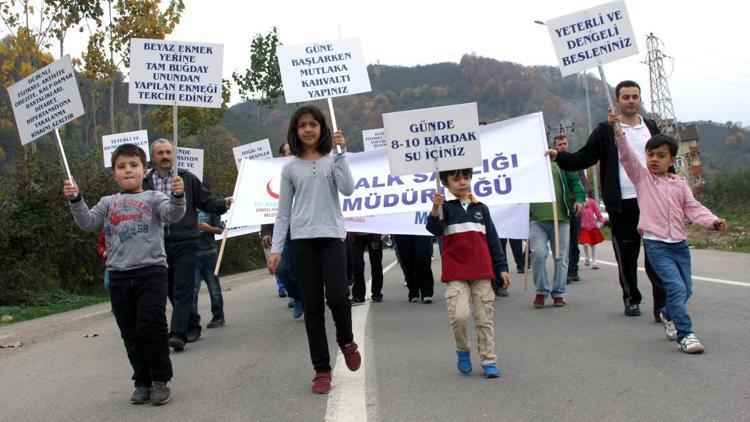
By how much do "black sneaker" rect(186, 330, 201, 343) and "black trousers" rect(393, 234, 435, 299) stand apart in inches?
122

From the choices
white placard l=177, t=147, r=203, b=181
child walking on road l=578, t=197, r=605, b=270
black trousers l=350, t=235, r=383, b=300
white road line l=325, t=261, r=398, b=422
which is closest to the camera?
white road line l=325, t=261, r=398, b=422

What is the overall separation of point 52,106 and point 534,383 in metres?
5.02

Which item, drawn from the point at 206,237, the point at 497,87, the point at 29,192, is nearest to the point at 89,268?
the point at 29,192

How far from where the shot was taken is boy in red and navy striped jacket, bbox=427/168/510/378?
18.0 feet

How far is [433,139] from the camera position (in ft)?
19.8

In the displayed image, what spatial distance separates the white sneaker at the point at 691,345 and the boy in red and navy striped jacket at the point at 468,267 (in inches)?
58.1

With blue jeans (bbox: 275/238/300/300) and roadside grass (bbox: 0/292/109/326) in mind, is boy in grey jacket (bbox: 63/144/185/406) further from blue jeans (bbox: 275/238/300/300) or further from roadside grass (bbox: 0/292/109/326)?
roadside grass (bbox: 0/292/109/326)

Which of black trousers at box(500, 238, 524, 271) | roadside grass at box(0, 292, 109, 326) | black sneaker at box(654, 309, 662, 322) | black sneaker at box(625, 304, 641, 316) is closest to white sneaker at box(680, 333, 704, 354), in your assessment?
black sneaker at box(654, 309, 662, 322)

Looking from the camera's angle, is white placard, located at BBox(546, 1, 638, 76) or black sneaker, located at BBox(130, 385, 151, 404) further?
white placard, located at BBox(546, 1, 638, 76)

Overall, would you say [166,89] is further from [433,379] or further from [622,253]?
[622,253]

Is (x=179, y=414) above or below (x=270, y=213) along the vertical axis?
below

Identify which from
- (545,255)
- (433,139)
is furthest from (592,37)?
(433,139)

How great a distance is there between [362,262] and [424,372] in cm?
440

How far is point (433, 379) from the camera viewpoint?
5.43 m
